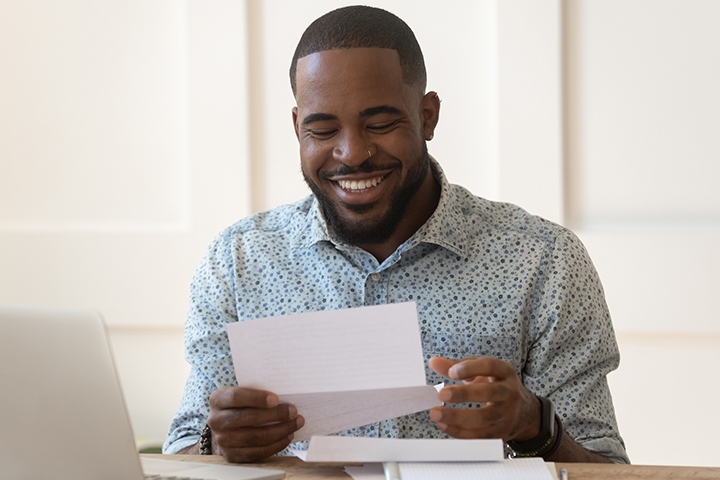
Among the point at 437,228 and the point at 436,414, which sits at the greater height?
the point at 437,228

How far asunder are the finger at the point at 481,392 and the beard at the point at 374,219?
0.48 meters

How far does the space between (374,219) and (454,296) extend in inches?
7.7

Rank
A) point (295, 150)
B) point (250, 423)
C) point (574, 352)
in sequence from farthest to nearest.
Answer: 1. point (295, 150)
2. point (574, 352)
3. point (250, 423)

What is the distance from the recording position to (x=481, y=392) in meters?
1.10

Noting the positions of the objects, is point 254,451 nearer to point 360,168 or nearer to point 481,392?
point 481,392

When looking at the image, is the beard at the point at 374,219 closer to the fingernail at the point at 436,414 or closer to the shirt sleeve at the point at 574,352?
the shirt sleeve at the point at 574,352

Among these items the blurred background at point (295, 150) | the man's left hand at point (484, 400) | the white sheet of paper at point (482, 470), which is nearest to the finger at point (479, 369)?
the man's left hand at point (484, 400)

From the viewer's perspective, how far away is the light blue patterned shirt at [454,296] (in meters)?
1.44

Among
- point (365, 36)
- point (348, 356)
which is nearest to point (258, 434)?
point (348, 356)

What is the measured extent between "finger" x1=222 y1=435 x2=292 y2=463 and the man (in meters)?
0.20

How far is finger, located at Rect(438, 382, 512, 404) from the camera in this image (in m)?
1.06

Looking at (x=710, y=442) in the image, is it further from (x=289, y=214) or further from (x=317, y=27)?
(x=317, y=27)

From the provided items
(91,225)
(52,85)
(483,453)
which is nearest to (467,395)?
(483,453)

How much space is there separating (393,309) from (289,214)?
0.68 metres
